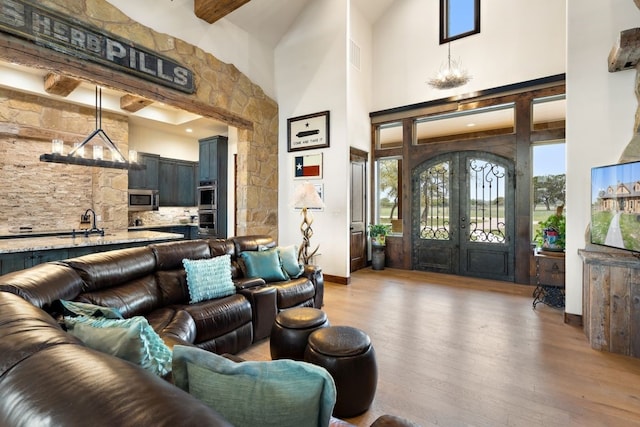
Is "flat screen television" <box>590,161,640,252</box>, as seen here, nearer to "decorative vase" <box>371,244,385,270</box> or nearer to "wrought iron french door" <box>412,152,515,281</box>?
"wrought iron french door" <box>412,152,515,281</box>

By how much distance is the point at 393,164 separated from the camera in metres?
6.41

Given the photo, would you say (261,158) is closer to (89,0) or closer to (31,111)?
(89,0)

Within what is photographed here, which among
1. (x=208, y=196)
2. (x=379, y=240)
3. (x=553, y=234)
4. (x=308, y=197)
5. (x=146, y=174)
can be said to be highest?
(x=146, y=174)

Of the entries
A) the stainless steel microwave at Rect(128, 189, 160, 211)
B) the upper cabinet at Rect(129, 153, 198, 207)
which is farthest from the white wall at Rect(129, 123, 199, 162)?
the stainless steel microwave at Rect(128, 189, 160, 211)

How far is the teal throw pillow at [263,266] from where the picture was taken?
340 centimetres

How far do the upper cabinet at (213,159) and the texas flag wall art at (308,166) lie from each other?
6.10 feet

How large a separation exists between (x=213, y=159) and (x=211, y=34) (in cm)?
256

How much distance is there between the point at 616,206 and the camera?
2.76 m

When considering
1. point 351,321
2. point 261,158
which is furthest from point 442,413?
point 261,158

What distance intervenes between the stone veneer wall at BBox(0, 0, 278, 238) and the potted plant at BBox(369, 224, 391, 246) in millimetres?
1992

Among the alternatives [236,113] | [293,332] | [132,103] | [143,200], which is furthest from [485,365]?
[143,200]

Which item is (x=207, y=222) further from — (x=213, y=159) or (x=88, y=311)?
(x=88, y=311)

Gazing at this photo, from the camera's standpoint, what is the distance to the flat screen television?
8.48ft

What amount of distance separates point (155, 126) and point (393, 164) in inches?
224
